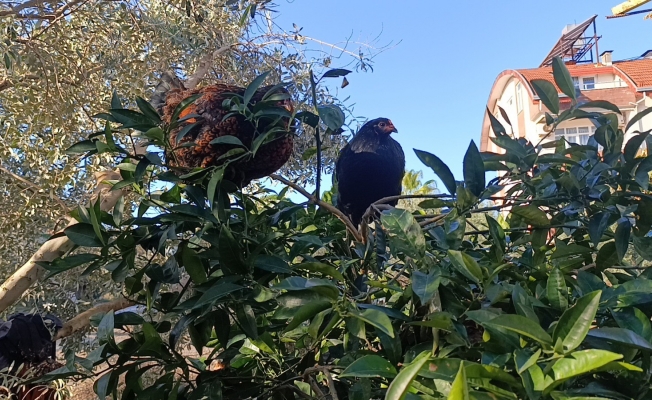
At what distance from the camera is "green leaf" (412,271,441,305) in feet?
1.56

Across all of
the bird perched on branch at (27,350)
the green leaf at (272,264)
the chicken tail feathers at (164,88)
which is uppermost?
the chicken tail feathers at (164,88)

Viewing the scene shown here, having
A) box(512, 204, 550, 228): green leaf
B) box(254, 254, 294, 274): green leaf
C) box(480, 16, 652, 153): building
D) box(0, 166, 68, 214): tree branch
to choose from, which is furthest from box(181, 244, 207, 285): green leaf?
box(480, 16, 652, 153): building

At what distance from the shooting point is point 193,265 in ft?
2.29

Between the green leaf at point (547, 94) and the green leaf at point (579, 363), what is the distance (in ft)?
1.32

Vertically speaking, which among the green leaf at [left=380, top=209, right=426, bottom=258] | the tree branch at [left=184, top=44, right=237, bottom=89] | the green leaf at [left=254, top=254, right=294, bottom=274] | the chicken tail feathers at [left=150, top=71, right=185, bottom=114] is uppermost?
the tree branch at [left=184, top=44, right=237, bottom=89]

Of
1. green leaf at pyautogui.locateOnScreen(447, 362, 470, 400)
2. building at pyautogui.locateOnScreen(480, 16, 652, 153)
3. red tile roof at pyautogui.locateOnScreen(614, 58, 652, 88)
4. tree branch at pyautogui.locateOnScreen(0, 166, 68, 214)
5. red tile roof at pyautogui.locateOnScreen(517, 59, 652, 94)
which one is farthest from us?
red tile roof at pyautogui.locateOnScreen(614, 58, 652, 88)

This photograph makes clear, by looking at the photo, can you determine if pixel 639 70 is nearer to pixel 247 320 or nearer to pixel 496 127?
pixel 496 127

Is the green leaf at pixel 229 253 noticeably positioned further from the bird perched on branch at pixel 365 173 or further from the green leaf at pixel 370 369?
the bird perched on branch at pixel 365 173

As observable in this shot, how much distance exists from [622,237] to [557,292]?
0.59 ft

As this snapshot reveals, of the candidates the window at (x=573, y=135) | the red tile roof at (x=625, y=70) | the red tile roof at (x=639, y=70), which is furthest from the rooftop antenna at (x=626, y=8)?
the red tile roof at (x=639, y=70)

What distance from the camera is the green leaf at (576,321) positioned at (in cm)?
39

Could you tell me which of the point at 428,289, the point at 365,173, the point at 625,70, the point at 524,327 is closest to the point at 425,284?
the point at 428,289

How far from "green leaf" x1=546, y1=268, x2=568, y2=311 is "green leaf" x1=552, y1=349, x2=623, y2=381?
0.10m

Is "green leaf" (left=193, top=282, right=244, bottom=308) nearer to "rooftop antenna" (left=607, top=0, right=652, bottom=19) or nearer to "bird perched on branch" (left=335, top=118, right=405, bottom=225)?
"bird perched on branch" (left=335, top=118, right=405, bottom=225)
